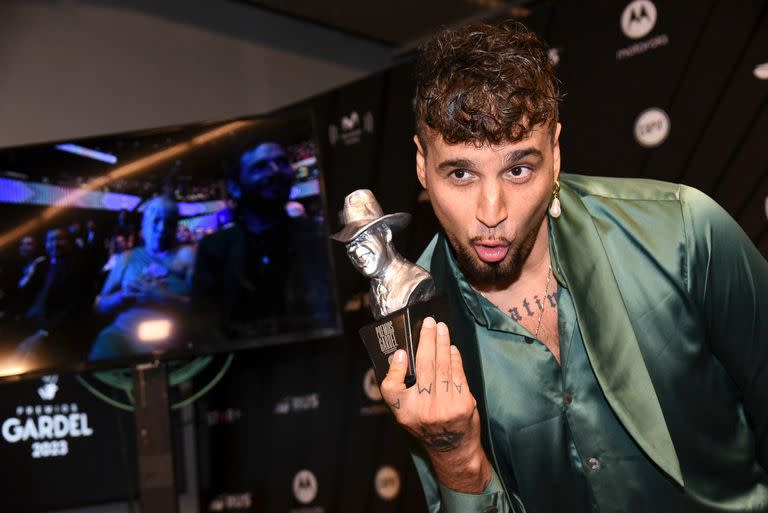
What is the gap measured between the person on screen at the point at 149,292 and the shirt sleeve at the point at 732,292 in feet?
6.60

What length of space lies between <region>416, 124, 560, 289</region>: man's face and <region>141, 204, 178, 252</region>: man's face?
1818mm

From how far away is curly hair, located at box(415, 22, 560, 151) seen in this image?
4.32 feet

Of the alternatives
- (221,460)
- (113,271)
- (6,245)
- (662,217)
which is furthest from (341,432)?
(662,217)

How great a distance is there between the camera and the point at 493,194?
1312 mm

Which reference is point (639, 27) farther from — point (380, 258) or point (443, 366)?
point (443, 366)

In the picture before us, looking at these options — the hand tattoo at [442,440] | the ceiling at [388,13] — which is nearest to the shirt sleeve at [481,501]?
the hand tattoo at [442,440]

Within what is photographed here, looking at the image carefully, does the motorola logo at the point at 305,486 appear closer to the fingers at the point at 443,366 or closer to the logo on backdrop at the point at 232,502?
the logo on backdrop at the point at 232,502

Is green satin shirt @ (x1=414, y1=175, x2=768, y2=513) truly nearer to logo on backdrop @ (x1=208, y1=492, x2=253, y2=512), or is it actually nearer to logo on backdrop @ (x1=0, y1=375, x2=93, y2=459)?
logo on backdrop @ (x1=208, y1=492, x2=253, y2=512)

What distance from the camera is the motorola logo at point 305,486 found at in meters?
3.73

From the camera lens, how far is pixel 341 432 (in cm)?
371

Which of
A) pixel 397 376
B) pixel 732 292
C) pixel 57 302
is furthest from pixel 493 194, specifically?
pixel 57 302

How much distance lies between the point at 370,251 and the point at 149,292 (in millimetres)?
1728

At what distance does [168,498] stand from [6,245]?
1.17 metres

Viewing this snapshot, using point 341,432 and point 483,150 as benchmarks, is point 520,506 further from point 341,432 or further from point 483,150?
point 341,432
